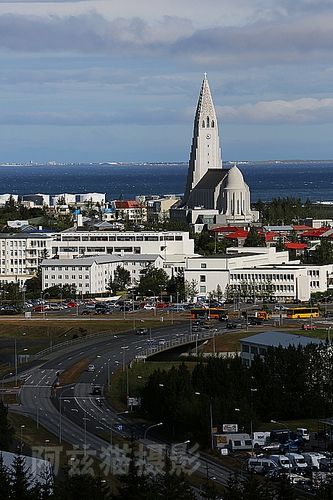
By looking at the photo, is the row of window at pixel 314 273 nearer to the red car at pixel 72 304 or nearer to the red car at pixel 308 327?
the red car at pixel 72 304

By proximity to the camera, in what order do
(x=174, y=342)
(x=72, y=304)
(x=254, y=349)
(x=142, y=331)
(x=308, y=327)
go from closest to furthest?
(x=254, y=349) < (x=174, y=342) < (x=308, y=327) < (x=142, y=331) < (x=72, y=304)

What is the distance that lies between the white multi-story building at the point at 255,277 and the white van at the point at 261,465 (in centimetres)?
4175

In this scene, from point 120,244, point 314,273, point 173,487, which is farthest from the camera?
point 120,244

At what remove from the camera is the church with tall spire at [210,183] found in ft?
379

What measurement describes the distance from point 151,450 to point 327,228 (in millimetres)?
71342

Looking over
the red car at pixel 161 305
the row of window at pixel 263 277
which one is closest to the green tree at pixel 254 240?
the row of window at pixel 263 277

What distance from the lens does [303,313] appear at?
69.4 m

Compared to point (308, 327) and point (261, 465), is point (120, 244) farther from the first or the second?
point (261, 465)

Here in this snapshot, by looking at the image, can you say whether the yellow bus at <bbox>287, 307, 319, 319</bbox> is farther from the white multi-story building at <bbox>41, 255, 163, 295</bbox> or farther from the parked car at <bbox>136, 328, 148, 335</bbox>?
the white multi-story building at <bbox>41, 255, 163, 295</bbox>

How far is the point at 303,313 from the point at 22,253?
25209mm

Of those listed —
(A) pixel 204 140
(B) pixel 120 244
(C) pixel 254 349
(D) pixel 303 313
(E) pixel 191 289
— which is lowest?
(C) pixel 254 349

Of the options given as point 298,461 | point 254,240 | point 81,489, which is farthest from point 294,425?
point 254,240

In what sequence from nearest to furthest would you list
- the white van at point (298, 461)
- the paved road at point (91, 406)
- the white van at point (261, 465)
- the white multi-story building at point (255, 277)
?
the white van at point (261, 465), the white van at point (298, 461), the paved road at point (91, 406), the white multi-story building at point (255, 277)

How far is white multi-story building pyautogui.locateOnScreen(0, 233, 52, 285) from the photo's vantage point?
8875cm
